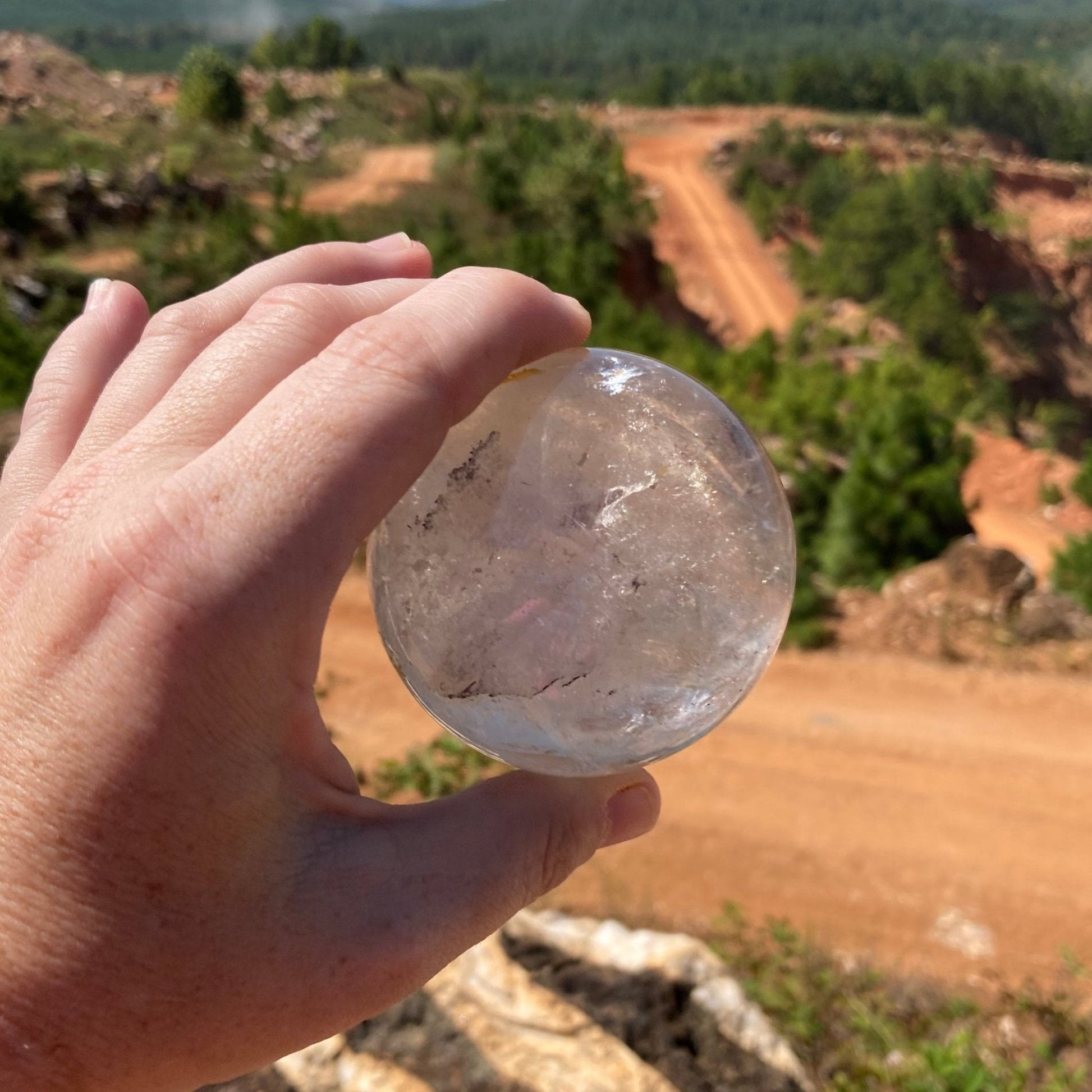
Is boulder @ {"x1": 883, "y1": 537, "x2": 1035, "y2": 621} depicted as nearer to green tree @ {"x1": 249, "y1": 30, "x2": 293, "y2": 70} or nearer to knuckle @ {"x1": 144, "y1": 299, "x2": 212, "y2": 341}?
knuckle @ {"x1": 144, "y1": 299, "x2": 212, "y2": 341}

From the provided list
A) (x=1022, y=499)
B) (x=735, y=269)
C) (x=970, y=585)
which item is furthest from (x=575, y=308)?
(x=735, y=269)

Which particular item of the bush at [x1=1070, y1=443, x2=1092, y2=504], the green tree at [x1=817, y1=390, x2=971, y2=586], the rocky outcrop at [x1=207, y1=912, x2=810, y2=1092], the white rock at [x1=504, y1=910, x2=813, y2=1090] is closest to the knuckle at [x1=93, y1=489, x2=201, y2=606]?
the rocky outcrop at [x1=207, y1=912, x2=810, y2=1092]

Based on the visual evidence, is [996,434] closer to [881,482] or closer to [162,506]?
[881,482]

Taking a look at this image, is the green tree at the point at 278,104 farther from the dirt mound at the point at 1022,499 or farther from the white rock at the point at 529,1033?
the white rock at the point at 529,1033

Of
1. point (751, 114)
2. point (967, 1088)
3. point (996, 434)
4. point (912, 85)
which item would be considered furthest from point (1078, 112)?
point (967, 1088)

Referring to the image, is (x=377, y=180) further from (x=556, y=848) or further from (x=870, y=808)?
(x=556, y=848)

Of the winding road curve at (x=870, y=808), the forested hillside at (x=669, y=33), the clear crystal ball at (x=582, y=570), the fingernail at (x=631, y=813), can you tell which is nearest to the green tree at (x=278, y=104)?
the winding road curve at (x=870, y=808)
